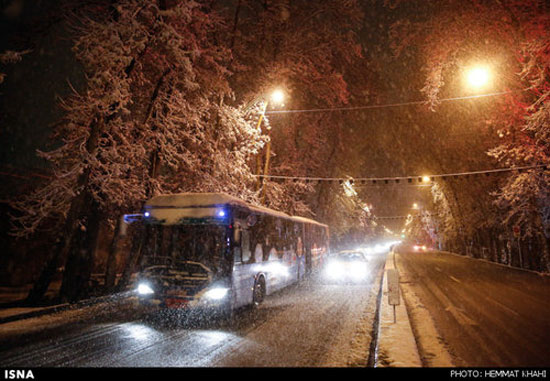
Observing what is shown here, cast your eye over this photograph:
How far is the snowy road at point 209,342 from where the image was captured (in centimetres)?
606

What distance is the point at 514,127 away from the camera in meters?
17.2

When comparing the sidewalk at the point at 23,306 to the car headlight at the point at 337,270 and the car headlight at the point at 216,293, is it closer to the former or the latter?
the car headlight at the point at 216,293

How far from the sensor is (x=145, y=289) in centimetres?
922

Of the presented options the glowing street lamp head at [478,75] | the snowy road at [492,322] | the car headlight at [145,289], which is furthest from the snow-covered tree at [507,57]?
the car headlight at [145,289]

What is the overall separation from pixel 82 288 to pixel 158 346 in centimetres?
823

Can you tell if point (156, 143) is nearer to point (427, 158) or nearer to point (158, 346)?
point (158, 346)

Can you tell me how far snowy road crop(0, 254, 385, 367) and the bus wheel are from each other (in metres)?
0.52

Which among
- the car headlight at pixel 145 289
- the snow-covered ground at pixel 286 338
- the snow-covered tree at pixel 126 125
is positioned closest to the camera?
the snow-covered ground at pixel 286 338

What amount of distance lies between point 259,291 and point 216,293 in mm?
3186

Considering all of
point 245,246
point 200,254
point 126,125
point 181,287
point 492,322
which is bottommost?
point 492,322

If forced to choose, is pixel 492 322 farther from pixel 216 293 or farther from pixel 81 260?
pixel 81 260

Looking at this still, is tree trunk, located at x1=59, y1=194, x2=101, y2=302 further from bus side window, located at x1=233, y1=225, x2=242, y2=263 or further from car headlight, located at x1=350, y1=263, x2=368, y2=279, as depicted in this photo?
car headlight, located at x1=350, y1=263, x2=368, y2=279

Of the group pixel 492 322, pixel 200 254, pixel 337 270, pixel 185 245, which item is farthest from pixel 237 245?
pixel 337 270

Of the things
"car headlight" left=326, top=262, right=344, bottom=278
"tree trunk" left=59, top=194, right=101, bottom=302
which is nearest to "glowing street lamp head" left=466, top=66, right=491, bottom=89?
"car headlight" left=326, top=262, right=344, bottom=278
